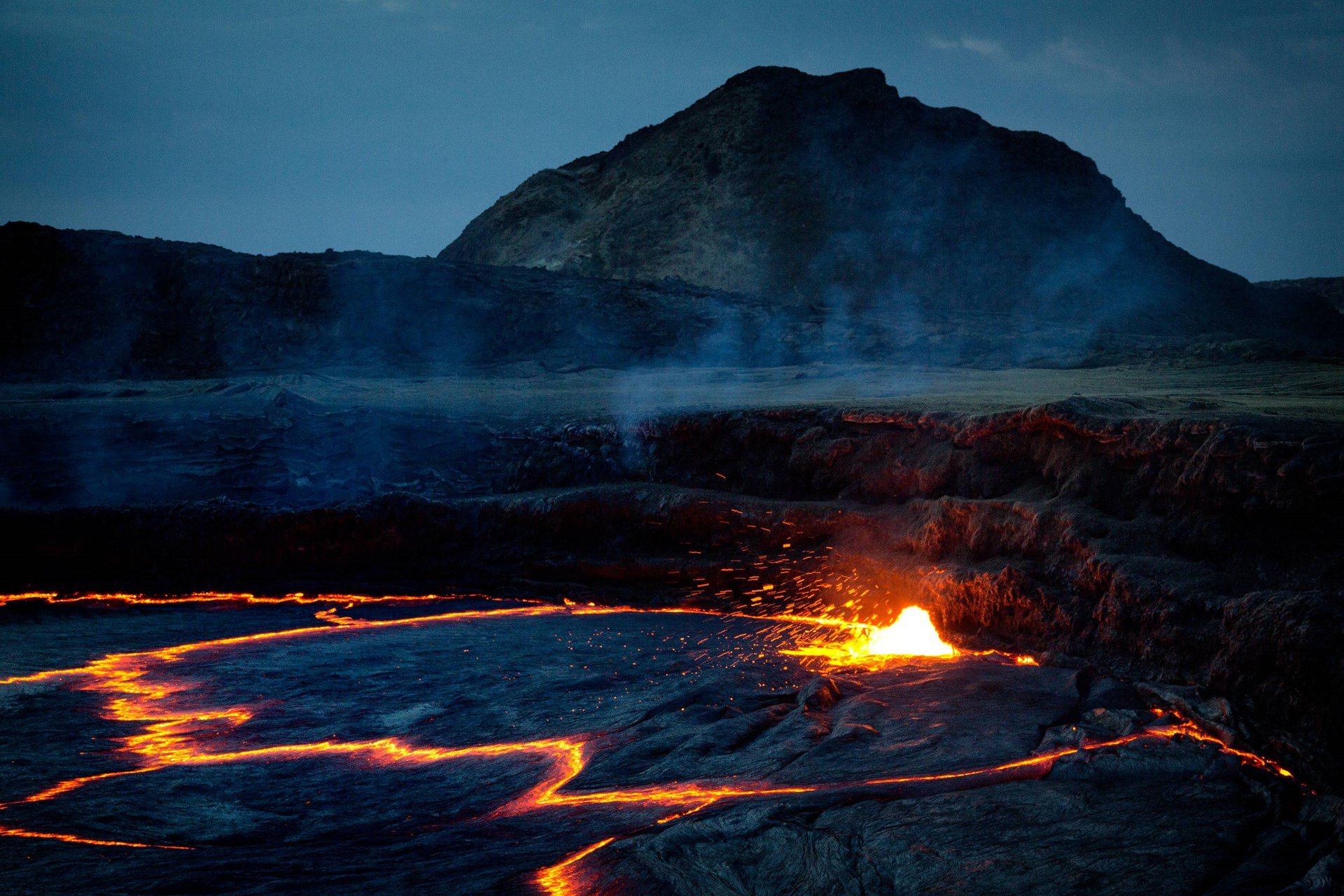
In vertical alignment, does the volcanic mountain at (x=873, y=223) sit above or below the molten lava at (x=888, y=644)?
above

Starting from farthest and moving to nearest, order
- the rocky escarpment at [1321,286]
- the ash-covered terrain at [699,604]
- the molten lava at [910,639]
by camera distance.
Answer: the rocky escarpment at [1321,286] → the molten lava at [910,639] → the ash-covered terrain at [699,604]

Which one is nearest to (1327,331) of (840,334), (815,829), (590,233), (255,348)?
(840,334)

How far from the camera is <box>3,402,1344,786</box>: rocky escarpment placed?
521 centimetres

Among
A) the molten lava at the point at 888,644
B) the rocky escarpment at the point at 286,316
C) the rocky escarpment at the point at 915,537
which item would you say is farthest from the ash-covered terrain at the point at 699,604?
the rocky escarpment at the point at 286,316

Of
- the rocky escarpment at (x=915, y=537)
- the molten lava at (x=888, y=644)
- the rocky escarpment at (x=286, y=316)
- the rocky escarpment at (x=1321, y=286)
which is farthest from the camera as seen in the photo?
the rocky escarpment at (x=1321, y=286)

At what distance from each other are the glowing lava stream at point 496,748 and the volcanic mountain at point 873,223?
906 inches

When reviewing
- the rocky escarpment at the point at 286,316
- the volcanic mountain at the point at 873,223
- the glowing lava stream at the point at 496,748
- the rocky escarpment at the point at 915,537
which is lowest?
the glowing lava stream at the point at 496,748

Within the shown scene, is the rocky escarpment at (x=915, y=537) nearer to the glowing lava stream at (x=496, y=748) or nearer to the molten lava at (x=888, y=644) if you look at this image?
the molten lava at (x=888, y=644)

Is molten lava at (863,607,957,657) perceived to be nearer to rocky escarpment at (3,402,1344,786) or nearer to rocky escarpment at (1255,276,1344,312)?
rocky escarpment at (3,402,1344,786)

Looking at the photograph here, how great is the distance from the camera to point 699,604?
8188 mm

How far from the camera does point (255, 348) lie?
66.0 ft

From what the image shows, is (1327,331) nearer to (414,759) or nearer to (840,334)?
(840,334)

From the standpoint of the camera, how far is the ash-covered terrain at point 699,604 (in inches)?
151

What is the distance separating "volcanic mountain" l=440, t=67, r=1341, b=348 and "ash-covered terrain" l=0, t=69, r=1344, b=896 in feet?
42.1
